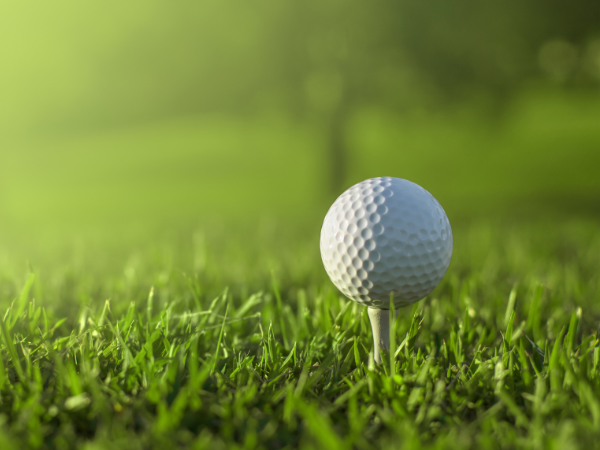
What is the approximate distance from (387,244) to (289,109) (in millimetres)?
8145

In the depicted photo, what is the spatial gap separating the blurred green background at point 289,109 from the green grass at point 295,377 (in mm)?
→ 4817

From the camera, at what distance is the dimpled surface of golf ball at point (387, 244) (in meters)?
1.71

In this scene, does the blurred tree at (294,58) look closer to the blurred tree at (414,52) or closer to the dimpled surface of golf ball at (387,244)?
the blurred tree at (414,52)

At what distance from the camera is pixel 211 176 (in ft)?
29.7

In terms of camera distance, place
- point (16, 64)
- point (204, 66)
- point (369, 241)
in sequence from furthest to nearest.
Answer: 1. point (204, 66)
2. point (16, 64)
3. point (369, 241)

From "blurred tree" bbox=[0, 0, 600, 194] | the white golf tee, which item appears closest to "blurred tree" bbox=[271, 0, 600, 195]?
"blurred tree" bbox=[0, 0, 600, 194]

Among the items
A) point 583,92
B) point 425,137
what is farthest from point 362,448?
point 583,92

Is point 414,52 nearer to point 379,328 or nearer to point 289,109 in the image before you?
A: point 289,109

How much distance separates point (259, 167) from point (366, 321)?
7.51 meters

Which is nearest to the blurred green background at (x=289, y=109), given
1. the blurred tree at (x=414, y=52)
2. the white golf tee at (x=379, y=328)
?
the blurred tree at (x=414, y=52)

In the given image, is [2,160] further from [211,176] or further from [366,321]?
[366,321]

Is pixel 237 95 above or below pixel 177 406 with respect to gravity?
above

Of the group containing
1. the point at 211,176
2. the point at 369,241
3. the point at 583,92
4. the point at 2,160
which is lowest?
the point at 211,176

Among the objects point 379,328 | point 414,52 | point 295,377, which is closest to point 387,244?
point 379,328
